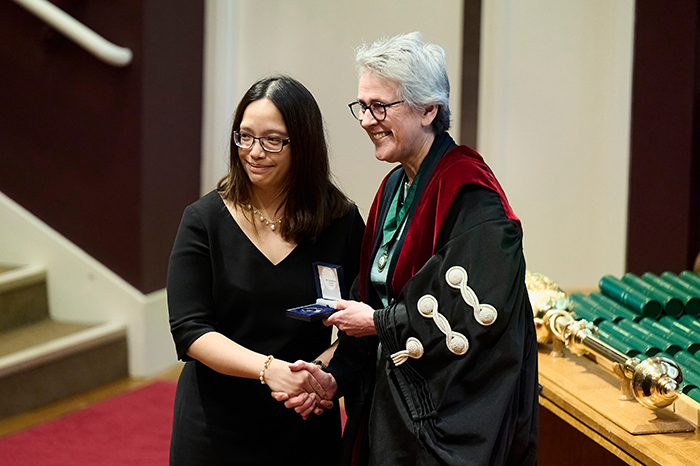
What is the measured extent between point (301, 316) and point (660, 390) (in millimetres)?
839

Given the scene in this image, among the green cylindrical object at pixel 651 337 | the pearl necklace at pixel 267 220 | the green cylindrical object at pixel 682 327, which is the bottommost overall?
the green cylindrical object at pixel 651 337

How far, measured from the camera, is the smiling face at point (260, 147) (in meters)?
1.77

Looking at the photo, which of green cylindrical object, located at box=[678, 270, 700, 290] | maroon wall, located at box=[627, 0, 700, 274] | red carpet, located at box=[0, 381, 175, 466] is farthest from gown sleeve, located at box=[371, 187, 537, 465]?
maroon wall, located at box=[627, 0, 700, 274]

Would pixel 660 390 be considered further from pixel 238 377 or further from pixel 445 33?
pixel 445 33

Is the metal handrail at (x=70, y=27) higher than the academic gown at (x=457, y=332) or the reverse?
higher

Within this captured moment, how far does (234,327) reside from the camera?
1825 millimetres

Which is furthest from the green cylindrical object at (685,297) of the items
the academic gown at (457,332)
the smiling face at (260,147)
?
the smiling face at (260,147)

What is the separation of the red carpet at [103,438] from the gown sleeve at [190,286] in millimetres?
1588

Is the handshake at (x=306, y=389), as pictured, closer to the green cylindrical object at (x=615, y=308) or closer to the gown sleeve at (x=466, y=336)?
the gown sleeve at (x=466, y=336)

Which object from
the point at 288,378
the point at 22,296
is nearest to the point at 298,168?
the point at 288,378

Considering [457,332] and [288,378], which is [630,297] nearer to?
[457,332]

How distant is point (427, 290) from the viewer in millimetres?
1557

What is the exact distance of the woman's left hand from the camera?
5.35ft

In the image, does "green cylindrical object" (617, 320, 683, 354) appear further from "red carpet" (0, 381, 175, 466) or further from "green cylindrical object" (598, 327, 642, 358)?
"red carpet" (0, 381, 175, 466)
